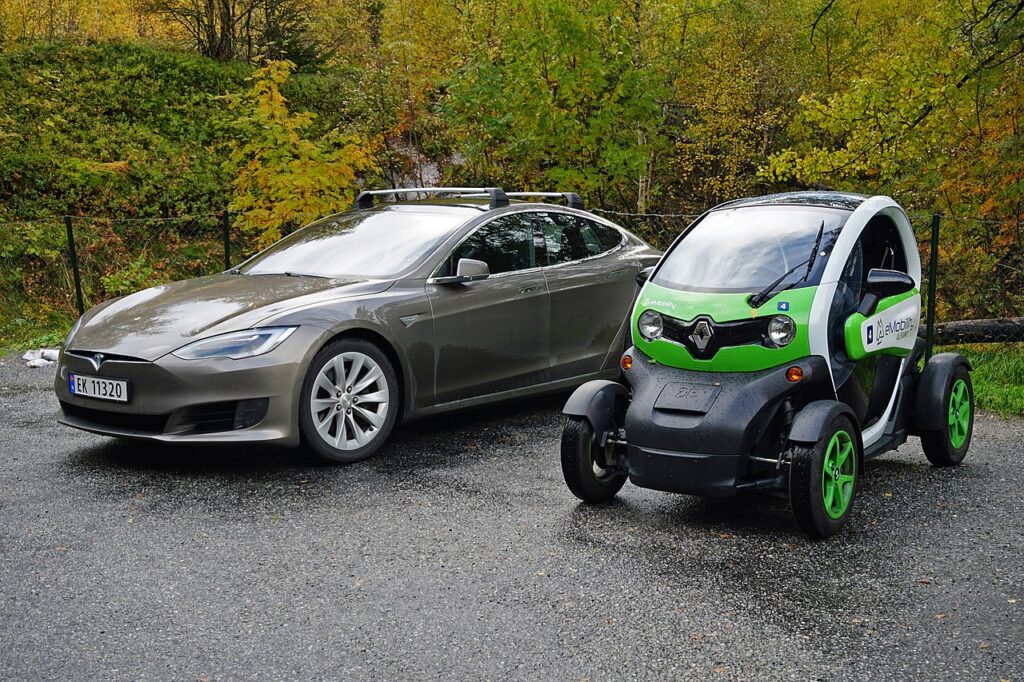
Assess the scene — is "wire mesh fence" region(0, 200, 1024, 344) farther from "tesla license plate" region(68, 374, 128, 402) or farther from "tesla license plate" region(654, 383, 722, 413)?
"tesla license plate" region(68, 374, 128, 402)

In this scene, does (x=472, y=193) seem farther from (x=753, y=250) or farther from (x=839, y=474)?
(x=839, y=474)

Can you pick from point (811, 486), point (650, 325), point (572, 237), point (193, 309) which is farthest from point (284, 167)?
point (811, 486)

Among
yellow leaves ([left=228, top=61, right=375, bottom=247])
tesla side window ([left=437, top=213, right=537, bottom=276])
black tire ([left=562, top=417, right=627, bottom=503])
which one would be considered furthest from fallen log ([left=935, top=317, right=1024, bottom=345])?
yellow leaves ([left=228, top=61, right=375, bottom=247])

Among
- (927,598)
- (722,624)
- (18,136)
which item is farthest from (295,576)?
(18,136)

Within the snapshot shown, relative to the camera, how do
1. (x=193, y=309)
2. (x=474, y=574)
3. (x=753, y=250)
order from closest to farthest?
(x=474, y=574)
(x=753, y=250)
(x=193, y=309)

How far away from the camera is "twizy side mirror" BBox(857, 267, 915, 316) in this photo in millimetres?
5340

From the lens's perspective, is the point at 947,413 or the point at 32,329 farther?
the point at 32,329

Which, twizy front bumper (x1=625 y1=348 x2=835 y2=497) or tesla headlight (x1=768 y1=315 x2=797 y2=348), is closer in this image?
twizy front bumper (x1=625 y1=348 x2=835 y2=497)

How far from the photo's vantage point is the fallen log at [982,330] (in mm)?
9383

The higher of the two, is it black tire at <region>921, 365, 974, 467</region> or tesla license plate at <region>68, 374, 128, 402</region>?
tesla license plate at <region>68, 374, 128, 402</region>

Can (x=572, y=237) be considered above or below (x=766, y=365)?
above

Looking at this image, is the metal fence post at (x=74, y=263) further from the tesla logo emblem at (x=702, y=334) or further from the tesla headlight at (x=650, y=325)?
the tesla logo emblem at (x=702, y=334)

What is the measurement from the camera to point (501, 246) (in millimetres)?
7469

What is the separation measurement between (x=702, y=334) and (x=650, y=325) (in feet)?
1.05
